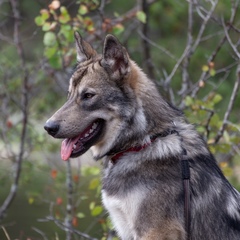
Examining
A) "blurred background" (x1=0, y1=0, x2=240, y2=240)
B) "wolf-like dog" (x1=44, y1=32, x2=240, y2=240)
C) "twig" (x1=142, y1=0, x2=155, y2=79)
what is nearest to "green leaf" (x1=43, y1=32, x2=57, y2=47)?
"blurred background" (x1=0, y1=0, x2=240, y2=240)

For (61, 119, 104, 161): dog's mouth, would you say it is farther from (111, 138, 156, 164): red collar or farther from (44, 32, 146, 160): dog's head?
(111, 138, 156, 164): red collar

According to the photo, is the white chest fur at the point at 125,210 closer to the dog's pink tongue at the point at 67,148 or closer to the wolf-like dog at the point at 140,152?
the wolf-like dog at the point at 140,152

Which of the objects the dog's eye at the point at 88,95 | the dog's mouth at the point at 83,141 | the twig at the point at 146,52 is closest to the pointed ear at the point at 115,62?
the dog's eye at the point at 88,95

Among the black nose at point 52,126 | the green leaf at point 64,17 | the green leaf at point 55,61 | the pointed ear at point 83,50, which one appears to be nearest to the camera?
the black nose at point 52,126

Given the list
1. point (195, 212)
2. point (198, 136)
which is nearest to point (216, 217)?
point (195, 212)

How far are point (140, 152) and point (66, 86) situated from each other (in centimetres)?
403

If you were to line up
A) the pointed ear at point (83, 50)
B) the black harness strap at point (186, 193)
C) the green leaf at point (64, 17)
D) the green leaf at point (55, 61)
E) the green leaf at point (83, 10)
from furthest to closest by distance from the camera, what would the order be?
the green leaf at point (55, 61) < the green leaf at point (83, 10) < the green leaf at point (64, 17) < the pointed ear at point (83, 50) < the black harness strap at point (186, 193)

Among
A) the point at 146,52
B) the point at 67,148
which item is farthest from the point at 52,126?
the point at 146,52

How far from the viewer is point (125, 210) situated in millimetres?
4449

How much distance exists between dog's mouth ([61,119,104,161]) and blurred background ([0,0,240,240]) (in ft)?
2.22

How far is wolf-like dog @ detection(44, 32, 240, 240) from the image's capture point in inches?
172

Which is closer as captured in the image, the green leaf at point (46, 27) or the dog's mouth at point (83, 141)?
the dog's mouth at point (83, 141)

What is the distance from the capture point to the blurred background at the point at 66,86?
6.78 meters

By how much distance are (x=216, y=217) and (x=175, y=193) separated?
322 mm
